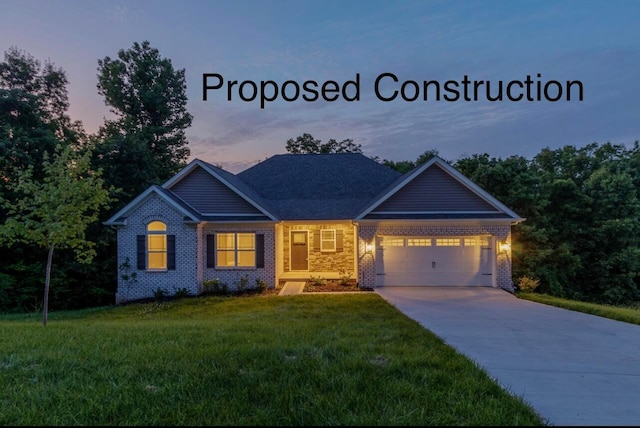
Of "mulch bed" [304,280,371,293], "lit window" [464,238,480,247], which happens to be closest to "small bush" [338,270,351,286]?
"mulch bed" [304,280,371,293]

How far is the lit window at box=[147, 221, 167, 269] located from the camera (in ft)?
42.5

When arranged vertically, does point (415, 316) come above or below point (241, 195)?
below

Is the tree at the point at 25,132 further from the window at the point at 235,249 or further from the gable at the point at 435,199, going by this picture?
the gable at the point at 435,199

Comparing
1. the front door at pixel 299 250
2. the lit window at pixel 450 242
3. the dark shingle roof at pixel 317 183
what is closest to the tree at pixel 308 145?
the dark shingle roof at pixel 317 183

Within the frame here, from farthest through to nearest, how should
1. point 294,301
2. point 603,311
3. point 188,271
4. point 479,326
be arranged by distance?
point 188,271
point 294,301
point 603,311
point 479,326

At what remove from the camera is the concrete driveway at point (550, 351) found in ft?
12.2

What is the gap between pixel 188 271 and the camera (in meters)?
12.9

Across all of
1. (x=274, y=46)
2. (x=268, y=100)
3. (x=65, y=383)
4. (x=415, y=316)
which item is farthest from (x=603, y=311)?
(x=274, y=46)

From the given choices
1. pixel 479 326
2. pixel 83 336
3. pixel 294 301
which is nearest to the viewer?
pixel 83 336

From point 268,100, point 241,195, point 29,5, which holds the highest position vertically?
point 29,5

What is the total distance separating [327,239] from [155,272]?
701 cm

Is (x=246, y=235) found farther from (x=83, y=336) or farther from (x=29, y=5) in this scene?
(x=29, y=5)

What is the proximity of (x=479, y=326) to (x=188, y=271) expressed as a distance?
9.64m

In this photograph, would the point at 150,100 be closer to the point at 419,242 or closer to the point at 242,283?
the point at 242,283
